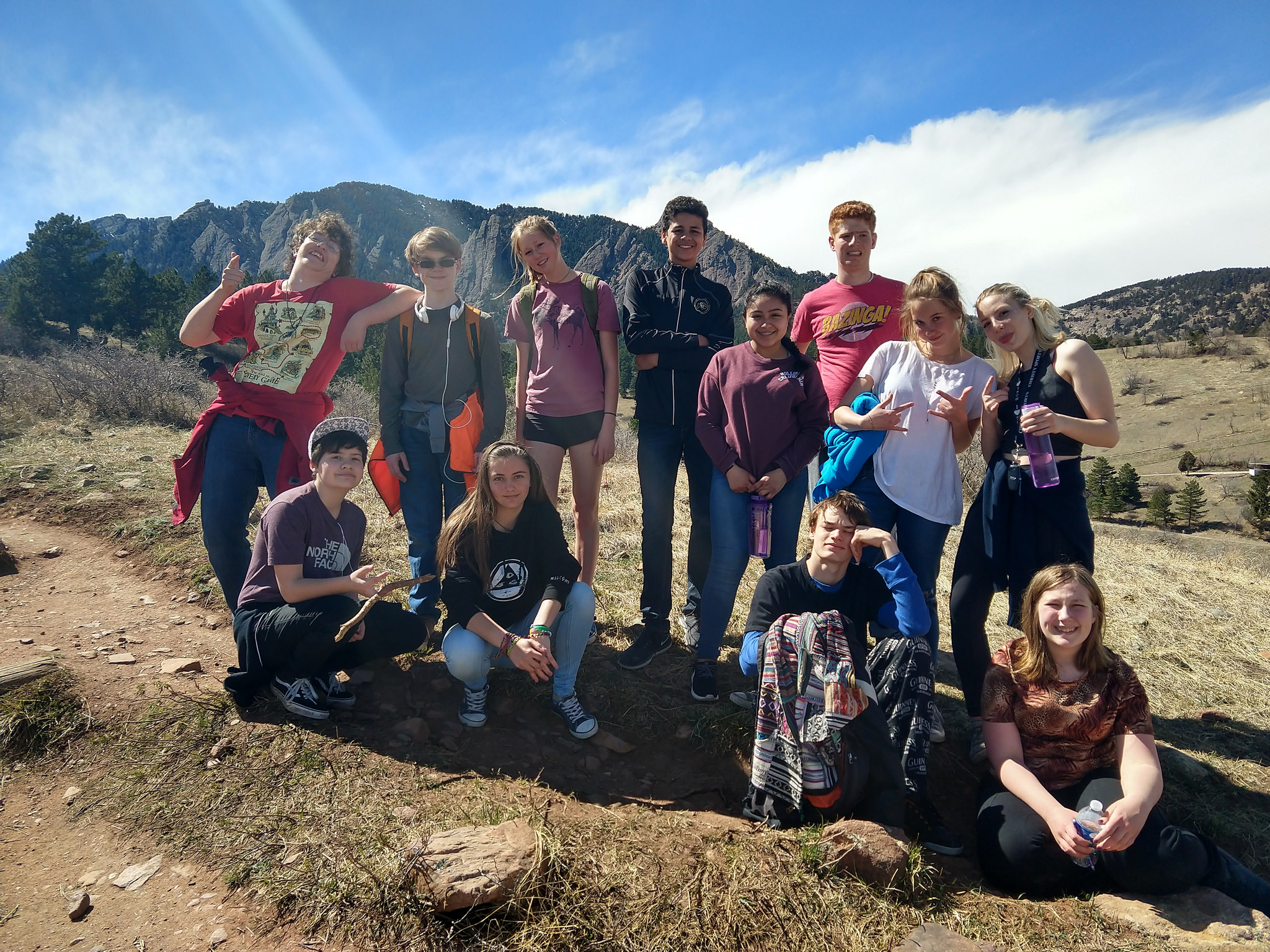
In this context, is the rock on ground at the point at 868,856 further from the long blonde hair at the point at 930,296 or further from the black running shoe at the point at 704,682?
the long blonde hair at the point at 930,296

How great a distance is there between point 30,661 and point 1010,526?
495cm

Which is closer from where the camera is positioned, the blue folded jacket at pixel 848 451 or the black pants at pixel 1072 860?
the black pants at pixel 1072 860

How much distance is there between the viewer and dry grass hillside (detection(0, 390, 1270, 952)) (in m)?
2.12

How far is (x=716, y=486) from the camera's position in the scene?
11.5 ft

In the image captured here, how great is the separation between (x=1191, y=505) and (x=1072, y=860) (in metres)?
22.0

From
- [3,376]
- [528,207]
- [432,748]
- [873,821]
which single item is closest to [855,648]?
[873,821]

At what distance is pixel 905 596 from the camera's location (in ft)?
8.77

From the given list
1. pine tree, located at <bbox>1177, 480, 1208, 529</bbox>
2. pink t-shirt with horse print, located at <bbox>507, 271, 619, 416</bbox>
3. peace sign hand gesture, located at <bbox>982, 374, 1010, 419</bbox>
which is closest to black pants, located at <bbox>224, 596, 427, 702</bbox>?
pink t-shirt with horse print, located at <bbox>507, 271, 619, 416</bbox>

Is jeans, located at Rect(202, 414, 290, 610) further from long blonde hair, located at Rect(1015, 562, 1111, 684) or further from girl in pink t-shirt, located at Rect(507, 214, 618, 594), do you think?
long blonde hair, located at Rect(1015, 562, 1111, 684)

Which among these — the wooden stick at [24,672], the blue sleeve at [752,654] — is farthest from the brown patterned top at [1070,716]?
the wooden stick at [24,672]

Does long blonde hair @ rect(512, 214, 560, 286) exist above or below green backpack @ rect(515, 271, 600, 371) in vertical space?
above

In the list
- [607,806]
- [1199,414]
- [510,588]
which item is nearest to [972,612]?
[607,806]

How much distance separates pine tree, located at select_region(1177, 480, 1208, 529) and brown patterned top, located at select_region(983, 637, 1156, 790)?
21586 mm

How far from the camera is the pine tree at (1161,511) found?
63.5ft
